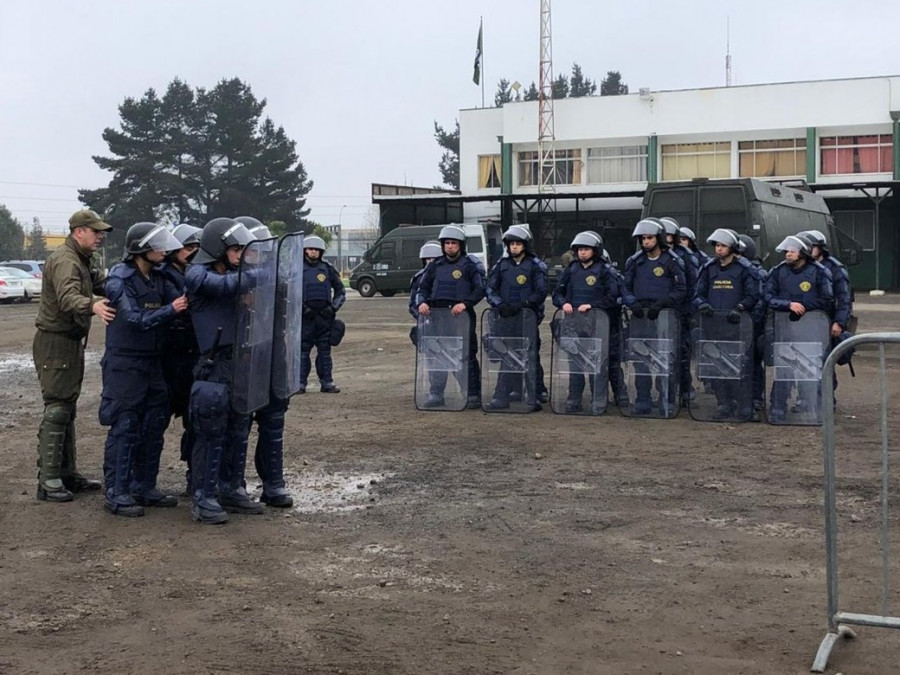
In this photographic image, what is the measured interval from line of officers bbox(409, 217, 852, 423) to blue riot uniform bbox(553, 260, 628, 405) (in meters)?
0.01

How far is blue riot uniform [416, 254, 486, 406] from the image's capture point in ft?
40.2

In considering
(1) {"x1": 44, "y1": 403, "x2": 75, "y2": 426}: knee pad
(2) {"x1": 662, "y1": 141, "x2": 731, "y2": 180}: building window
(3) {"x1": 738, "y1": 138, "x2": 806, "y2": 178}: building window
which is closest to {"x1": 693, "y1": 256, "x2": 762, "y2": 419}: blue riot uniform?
(1) {"x1": 44, "y1": 403, "x2": 75, "y2": 426}: knee pad

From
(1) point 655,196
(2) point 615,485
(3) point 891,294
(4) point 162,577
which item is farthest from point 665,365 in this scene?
(3) point 891,294

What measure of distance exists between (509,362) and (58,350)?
5.49 metres

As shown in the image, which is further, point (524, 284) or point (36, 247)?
point (36, 247)

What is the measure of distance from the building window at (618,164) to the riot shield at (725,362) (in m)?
38.5

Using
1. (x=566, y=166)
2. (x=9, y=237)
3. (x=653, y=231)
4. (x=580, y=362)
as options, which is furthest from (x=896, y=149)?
(x=9, y=237)

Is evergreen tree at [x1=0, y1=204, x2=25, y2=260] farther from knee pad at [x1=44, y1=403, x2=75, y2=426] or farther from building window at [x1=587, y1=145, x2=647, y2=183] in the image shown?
knee pad at [x1=44, y1=403, x2=75, y2=426]

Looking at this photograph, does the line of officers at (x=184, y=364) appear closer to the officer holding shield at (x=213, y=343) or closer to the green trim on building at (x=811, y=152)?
the officer holding shield at (x=213, y=343)

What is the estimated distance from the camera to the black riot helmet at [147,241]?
24.0 feet

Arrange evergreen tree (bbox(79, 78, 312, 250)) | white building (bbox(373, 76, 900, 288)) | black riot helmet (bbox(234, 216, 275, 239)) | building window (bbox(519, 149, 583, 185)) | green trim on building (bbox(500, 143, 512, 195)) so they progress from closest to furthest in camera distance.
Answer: black riot helmet (bbox(234, 216, 275, 239)) < white building (bbox(373, 76, 900, 288)) < building window (bbox(519, 149, 583, 185)) < green trim on building (bbox(500, 143, 512, 195)) < evergreen tree (bbox(79, 78, 312, 250))

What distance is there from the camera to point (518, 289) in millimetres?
12156

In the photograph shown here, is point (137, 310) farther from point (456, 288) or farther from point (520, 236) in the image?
point (520, 236)

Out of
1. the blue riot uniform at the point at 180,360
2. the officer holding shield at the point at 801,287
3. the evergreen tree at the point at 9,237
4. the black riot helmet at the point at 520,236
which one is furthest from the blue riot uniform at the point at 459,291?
the evergreen tree at the point at 9,237
